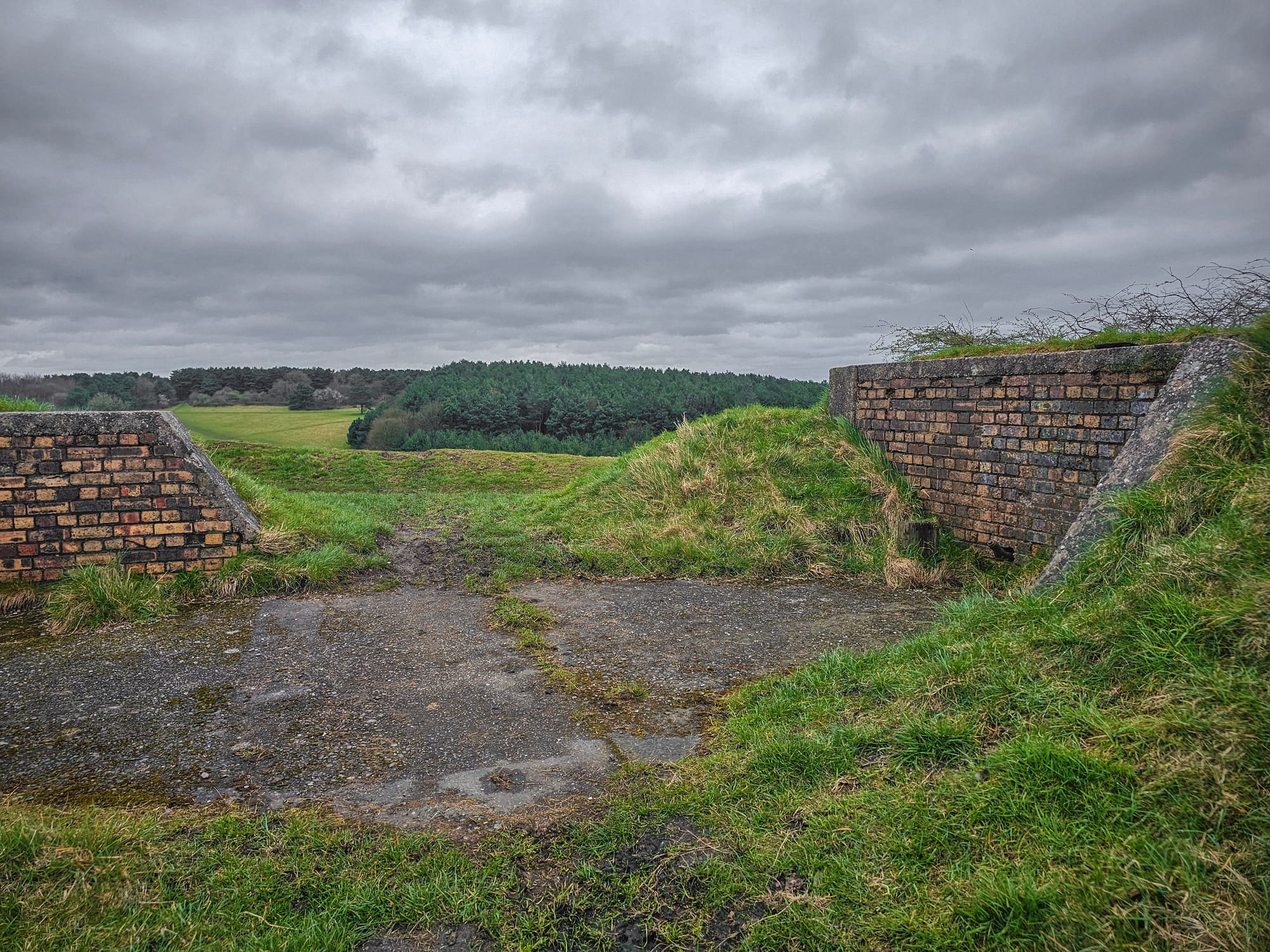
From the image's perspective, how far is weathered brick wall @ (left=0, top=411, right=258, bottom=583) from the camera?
18.9 feet

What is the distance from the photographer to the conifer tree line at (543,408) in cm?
2512

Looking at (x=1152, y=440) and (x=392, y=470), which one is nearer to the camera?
(x=1152, y=440)

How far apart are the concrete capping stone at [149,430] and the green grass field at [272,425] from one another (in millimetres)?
12084

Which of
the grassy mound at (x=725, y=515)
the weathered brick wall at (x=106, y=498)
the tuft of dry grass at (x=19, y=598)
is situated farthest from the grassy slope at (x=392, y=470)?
the tuft of dry grass at (x=19, y=598)

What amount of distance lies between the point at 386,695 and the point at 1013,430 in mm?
5787

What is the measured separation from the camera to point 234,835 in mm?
2623

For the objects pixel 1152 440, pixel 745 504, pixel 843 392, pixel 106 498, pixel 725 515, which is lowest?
pixel 725 515

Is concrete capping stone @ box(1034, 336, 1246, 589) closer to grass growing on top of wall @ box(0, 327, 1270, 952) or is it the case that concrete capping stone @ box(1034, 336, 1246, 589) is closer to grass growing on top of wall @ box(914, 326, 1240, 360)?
grass growing on top of wall @ box(914, 326, 1240, 360)

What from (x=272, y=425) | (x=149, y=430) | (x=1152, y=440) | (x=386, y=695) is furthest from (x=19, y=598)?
(x=272, y=425)

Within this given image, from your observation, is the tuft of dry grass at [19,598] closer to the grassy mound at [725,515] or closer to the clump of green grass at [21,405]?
the clump of green grass at [21,405]

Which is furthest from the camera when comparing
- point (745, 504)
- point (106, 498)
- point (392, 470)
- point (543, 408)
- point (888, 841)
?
point (543, 408)

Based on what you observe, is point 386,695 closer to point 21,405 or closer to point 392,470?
point 21,405

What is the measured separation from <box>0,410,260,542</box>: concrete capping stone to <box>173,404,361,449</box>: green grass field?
1208 cm

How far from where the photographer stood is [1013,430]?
6535 millimetres
